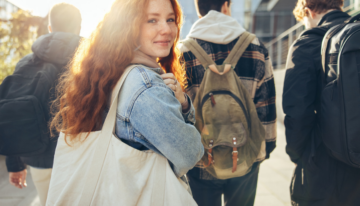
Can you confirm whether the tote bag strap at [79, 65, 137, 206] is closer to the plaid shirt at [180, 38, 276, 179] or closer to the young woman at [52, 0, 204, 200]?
the young woman at [52, 0, 204, 200]

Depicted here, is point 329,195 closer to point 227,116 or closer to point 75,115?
point 227,116

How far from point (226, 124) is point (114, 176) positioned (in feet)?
3.11

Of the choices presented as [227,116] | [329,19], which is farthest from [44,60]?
[329,19]

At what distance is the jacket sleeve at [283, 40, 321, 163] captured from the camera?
1.94m

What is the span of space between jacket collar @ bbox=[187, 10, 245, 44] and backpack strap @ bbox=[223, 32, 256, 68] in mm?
62

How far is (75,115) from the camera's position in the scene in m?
1.23

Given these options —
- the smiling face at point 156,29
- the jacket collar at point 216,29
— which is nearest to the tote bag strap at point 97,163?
the smiling face at point 156,29

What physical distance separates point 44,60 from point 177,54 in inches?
47.3

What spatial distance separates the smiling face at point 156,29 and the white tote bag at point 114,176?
0.33 meters

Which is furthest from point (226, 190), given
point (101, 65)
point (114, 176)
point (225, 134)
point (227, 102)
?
point (101, 65)

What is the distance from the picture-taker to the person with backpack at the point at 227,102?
1.79 meters

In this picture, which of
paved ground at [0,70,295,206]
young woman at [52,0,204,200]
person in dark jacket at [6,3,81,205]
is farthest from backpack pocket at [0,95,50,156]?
paved ground at [0,70,295,206]

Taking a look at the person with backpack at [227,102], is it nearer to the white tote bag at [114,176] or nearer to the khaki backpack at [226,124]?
the khaki backpack at [226,124]

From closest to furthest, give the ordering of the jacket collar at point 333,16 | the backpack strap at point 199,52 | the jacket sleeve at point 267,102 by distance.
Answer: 1. the backpack strap at point 199,52
2. the jacket collar at point 333,16
3. the jacket sleeve at point 267,102
